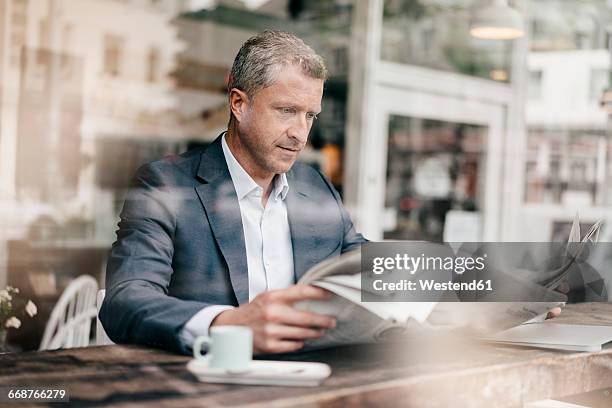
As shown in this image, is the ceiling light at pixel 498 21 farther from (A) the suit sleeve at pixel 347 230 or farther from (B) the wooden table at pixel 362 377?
(B) the wooden table at pixel 362 377

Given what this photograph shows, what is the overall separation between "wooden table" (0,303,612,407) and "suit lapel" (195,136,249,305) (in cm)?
38

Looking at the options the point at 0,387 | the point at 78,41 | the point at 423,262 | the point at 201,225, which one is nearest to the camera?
the point at 0,387

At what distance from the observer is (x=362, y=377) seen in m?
1.17

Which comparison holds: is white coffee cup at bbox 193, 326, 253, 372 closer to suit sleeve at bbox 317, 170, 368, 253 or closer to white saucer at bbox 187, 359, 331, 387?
white saucer at bbox 187, 359, 331, 387

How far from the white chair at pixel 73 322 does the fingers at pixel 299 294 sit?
5.73 feet

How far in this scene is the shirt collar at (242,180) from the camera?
5.65 feet

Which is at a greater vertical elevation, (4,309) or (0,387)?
(0,387)

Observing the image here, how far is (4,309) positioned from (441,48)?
3.52m

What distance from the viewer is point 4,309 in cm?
282

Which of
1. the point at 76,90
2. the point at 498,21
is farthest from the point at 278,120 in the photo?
the point at 76,90

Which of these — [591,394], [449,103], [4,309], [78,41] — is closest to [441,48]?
[449,103]

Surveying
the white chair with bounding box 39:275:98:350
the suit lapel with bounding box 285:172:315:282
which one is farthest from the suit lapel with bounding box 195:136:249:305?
the white chair with bounding box 39:275:98:350

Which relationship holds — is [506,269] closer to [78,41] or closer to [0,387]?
[0,387]

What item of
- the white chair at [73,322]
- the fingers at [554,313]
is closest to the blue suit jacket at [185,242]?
the fingers at [554,313]
